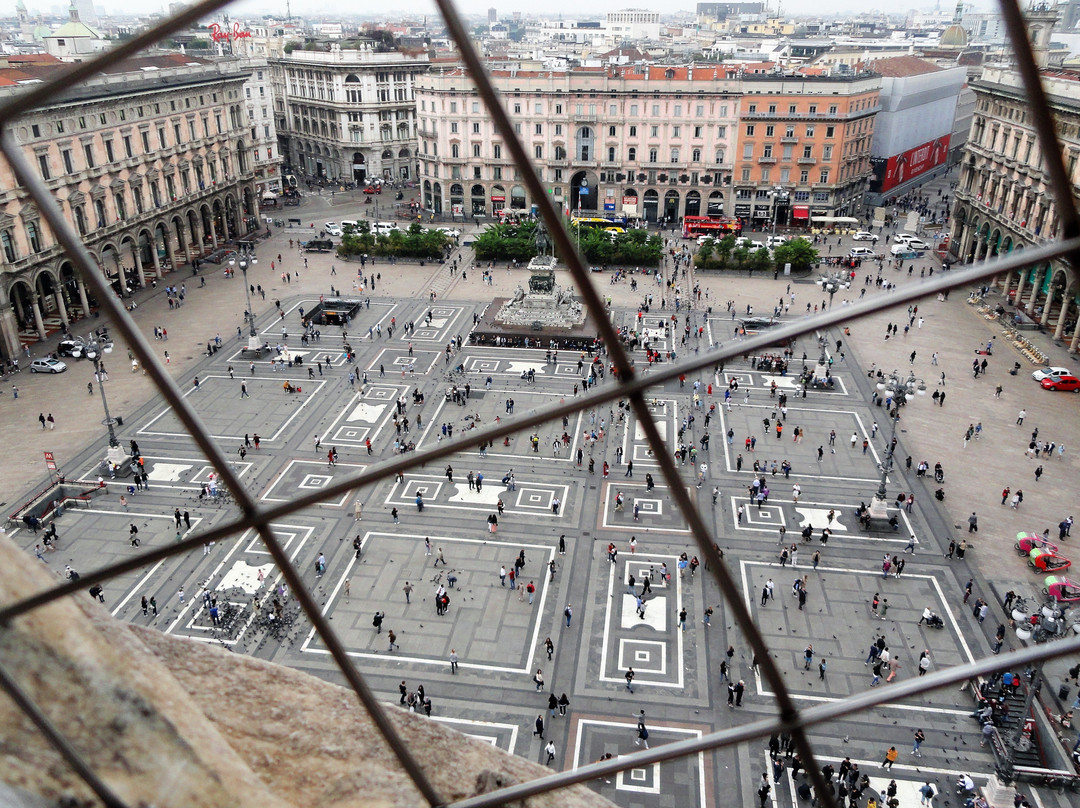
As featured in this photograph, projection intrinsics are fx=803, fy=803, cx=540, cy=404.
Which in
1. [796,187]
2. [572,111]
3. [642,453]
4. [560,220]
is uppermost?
[560,220]

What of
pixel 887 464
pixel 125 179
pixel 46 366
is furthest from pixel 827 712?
pixel 125 179

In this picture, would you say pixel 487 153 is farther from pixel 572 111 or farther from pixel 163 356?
pixel 163 356

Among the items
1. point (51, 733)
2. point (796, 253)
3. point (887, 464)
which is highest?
point (51, 733)

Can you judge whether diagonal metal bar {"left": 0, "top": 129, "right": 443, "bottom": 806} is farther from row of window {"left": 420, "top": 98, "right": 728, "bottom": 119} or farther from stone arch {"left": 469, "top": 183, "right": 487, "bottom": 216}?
stone arch {"left": 469, "top": 183, "right": 487, "bottom": 216}

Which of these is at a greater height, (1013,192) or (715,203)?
(1013,192)

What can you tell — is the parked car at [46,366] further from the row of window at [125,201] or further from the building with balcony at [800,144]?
the building with balcony at [800,144]

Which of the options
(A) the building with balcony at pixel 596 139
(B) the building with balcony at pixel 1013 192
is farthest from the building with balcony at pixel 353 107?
(B) the building with balcony at pixel 1013 192

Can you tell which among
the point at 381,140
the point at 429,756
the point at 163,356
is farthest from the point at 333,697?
the point at 381,140

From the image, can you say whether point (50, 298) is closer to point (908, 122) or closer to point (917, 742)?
point (917, 742)
